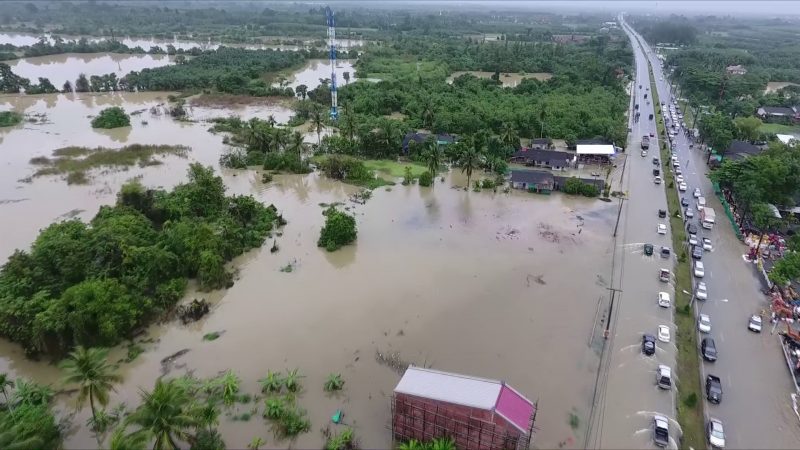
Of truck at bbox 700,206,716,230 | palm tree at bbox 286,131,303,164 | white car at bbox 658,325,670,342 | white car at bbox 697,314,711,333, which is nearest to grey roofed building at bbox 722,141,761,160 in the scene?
truck at bbox 700,206,716,230

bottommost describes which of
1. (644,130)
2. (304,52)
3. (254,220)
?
(254,220)

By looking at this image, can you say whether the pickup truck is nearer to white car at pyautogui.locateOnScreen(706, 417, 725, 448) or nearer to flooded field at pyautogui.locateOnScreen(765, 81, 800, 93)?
white car at pyautogui.locateOnScreen(706, 417, 725, 448)

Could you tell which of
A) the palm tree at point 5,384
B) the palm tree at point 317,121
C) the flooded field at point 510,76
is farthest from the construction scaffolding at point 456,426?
the flooded field at point 510,76

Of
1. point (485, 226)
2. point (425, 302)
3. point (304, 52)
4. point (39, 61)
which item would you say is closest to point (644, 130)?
point (485, 226)

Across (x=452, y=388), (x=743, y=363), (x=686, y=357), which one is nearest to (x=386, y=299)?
(x=452, y=388)

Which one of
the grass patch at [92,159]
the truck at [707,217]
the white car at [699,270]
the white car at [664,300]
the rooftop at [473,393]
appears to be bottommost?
the white car at [664,300]

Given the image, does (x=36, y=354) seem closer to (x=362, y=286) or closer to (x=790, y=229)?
(x=362, y=286)

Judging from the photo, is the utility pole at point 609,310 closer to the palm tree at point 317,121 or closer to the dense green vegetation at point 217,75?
the palm tree at point 317,121
